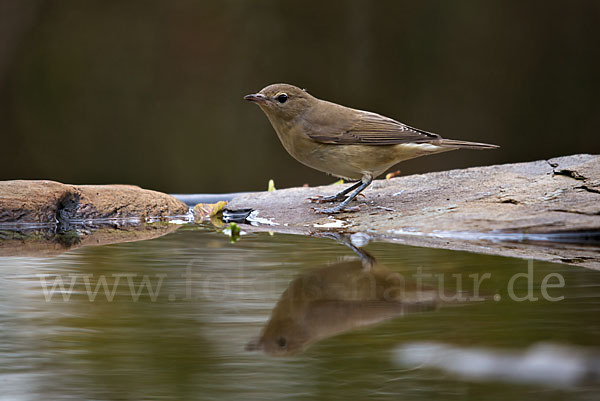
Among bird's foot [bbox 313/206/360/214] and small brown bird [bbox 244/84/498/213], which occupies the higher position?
small brown bird [bbox 244/84/498/213]

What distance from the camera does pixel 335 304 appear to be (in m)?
1.95

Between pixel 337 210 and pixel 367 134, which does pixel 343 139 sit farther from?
pixel 337 210

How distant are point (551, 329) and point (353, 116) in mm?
2463

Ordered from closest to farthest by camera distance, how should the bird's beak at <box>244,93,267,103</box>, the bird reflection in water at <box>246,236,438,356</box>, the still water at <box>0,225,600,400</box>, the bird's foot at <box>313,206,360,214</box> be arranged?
the still water at <box>0,225,600,400</box>, the bird reflection in water at <box>246,236,438,356</box>, the bird's foot at <box>313,206,360,214</box>, the bird's beak at <box>244,93,267,103</box>

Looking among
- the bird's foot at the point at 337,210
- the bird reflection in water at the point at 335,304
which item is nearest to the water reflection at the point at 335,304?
the bird reflection in water at the point at 335,304

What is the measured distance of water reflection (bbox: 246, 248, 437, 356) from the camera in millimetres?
1659

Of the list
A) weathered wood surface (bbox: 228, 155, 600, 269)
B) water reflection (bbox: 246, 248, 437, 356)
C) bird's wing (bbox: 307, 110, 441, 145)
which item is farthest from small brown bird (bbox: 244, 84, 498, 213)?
water reflection (bbox: 246, 248, 437, 356)

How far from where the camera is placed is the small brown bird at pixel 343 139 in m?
3.81

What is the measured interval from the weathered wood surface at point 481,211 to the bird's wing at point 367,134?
1.04 ft

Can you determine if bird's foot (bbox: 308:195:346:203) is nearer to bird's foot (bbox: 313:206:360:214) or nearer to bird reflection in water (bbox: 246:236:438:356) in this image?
bird's foot (bbox: 313:206:360:214)

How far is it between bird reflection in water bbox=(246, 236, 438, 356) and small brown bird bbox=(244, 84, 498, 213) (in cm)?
140

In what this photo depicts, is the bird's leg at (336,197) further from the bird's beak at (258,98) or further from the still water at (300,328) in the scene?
the still water at (300,328)

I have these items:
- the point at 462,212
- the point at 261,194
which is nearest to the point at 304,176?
the point at 261,194

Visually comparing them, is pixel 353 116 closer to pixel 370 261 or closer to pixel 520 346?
pixel 370 261
